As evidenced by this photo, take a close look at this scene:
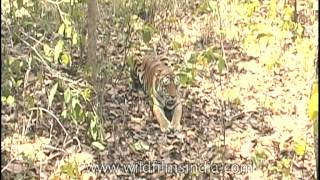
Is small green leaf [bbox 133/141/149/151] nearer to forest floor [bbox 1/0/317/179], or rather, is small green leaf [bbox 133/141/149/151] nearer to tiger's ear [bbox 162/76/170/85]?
forest floor [bbox 1/0/317/179]

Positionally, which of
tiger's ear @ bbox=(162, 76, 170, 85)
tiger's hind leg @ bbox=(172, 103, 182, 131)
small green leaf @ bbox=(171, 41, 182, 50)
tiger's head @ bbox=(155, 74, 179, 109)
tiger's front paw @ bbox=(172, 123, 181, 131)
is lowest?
tiger's front paw @ bbox=(172, 123, 181, 131)

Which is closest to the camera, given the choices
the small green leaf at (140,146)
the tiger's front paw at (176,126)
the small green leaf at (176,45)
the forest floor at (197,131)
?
the forest floor at (197,131)

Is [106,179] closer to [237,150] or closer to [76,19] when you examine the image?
[237,150]

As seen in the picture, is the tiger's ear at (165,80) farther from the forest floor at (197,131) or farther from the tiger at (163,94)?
the forest floor at (197,131)

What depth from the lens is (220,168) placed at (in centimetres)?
497

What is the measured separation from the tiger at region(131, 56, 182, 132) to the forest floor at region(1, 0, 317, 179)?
103mm

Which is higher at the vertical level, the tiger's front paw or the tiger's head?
the tiger's head

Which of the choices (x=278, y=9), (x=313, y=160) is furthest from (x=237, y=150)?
(x=278, y=9)

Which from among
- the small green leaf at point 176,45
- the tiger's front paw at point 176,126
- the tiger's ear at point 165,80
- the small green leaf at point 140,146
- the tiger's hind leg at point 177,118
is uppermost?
Answer: the small green leaf at point 176,45

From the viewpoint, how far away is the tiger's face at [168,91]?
5789 millimetres

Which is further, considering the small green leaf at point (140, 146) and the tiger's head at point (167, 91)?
the tiger's head at point (167, 91)

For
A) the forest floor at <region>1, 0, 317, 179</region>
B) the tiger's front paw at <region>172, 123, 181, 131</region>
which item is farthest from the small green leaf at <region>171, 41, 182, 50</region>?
the tiger's front paw at <region>172, 123, 181, 131</region>

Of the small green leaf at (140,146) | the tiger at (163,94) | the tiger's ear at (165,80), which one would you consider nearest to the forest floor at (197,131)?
the small green leaf at (140,146)

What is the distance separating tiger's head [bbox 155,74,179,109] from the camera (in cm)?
579
